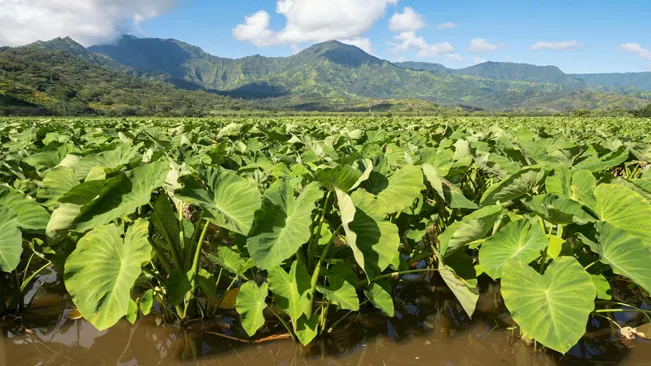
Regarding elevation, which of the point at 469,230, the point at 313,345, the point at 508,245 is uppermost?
the point at 469,230

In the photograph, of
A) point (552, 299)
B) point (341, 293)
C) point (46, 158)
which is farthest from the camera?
point (46, 158)

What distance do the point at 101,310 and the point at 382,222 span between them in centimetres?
117

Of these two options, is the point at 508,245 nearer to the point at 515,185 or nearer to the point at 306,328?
the point at 515,185

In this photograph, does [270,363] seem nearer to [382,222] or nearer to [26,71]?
[382,222]

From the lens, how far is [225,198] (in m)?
1.84

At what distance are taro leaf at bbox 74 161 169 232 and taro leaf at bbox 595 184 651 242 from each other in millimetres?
1905

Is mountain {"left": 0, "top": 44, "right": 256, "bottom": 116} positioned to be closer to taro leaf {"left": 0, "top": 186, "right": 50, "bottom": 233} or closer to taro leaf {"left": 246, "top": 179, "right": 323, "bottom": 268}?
taro leaf {"left": 0, "top": 186, "right": 50, "bottom": 233}

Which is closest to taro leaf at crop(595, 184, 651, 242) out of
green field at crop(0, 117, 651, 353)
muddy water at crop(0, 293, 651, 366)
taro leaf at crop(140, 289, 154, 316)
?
green field at crop(0, 117, 651, 353)

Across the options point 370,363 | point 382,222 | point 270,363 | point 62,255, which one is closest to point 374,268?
point 382,222

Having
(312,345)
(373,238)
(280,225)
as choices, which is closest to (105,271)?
(280,225)

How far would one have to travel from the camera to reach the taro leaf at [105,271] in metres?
1.58

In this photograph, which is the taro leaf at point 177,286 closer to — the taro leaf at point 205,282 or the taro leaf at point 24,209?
the taro leaf at point 205,282

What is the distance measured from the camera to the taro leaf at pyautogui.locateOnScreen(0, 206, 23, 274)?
1668mm

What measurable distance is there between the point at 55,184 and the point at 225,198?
96 centimetres
